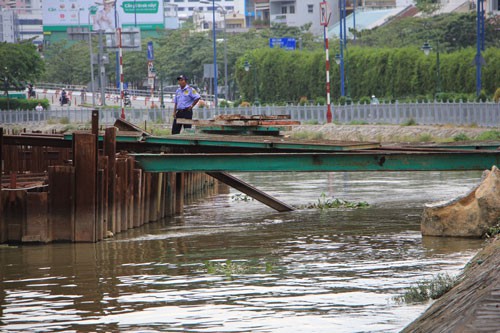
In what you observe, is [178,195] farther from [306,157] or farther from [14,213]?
[14,213]

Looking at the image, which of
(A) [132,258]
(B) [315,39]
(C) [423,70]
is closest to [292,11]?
(B) [315,39]

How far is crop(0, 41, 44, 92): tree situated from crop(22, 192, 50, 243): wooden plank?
71.9 m

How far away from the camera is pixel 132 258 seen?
17.8m

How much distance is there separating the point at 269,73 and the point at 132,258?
72.3m

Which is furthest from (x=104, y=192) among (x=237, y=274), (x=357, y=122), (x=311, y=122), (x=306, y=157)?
(x=311, y=122)

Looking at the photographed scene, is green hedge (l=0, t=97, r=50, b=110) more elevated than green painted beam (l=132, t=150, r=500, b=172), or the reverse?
green hedge (l=0, t=97, r=50, b=110)

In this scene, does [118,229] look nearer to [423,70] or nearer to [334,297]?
[334,297]

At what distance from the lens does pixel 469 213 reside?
60.9 feet

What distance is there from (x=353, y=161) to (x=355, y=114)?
3810 cm

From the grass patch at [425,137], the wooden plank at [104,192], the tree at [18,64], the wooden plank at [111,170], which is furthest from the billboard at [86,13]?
the wooden plank at [104,192]

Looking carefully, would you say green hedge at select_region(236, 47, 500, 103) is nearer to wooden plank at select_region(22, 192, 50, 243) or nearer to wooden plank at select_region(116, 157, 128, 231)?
wooden plank at select_region(116, 157, 128, 231)

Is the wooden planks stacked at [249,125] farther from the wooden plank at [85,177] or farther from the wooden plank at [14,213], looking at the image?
the wooden plank at [14,213]

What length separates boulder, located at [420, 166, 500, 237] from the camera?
18.1 metres

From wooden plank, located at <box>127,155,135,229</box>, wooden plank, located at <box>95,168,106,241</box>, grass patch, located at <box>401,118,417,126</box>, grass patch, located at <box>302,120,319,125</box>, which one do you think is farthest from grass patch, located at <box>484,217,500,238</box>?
grass patch, located at <box>302,120,319,125</box>
